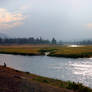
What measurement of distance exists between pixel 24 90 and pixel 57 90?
3.21 metres

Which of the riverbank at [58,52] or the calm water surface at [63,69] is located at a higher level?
the riverbank at [58,52]

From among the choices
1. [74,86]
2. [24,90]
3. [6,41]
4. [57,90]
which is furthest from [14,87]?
[6,41]

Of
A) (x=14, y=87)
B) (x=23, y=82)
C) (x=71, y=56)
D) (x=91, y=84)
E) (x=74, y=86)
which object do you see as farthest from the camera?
(x=71, y=56)

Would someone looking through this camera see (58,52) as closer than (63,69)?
No

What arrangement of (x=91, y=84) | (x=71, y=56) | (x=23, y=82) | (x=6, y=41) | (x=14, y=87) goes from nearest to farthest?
(x=14, y=87) < (x=23, y=82) < (x=91, y=84) < (x=71, y=56) < (x=6, y=41)

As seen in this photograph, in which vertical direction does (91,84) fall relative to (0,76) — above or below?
below

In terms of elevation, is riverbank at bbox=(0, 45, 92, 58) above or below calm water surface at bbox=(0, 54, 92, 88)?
above

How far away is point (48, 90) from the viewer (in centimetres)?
1366

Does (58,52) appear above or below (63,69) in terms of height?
above

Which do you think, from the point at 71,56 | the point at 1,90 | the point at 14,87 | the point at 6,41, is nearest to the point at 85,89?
the point at 14,87

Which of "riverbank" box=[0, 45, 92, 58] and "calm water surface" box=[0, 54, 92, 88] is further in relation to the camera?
"riverbank" box=[0, 45, 92, 58]

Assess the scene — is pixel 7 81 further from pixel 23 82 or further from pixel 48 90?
pixel 48 90

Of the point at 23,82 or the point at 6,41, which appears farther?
the point at 6,41

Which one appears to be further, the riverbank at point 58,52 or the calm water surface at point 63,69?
the riverbank at point 58,52
